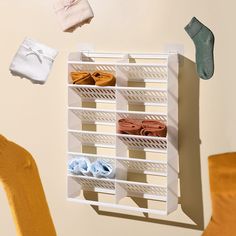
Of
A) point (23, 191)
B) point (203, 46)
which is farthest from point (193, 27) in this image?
point (23, 191)

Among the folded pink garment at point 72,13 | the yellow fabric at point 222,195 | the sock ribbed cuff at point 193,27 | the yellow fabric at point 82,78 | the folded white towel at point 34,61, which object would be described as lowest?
the yellow fabric at point 222,195

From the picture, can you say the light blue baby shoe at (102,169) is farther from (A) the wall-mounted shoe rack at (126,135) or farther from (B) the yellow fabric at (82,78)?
(B) the yellow fabric at (82,78)

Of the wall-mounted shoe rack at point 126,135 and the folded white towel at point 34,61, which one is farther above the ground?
the folded white towel at point 34,61

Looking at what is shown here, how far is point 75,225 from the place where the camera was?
2145 mm

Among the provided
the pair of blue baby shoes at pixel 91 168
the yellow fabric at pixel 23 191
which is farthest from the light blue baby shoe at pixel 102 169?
the yellow fabric at pixel 23 191

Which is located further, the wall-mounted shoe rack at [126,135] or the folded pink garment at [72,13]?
the folded pink garment at [72,13]

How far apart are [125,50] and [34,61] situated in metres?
0.37

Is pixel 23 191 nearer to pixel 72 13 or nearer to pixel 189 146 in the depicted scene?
pixel 189 146

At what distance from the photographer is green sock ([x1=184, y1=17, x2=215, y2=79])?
1.80 m

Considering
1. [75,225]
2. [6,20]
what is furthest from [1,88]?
[75,225]

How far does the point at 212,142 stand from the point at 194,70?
25 centimetres

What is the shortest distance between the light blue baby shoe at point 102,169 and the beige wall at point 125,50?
20 centimetres

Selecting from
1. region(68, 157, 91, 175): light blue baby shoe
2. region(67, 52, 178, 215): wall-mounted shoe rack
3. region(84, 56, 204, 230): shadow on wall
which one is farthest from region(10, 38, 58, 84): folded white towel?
region(84, 56, 204, 230): shadow on wall

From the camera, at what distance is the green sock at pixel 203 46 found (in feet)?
5.90
